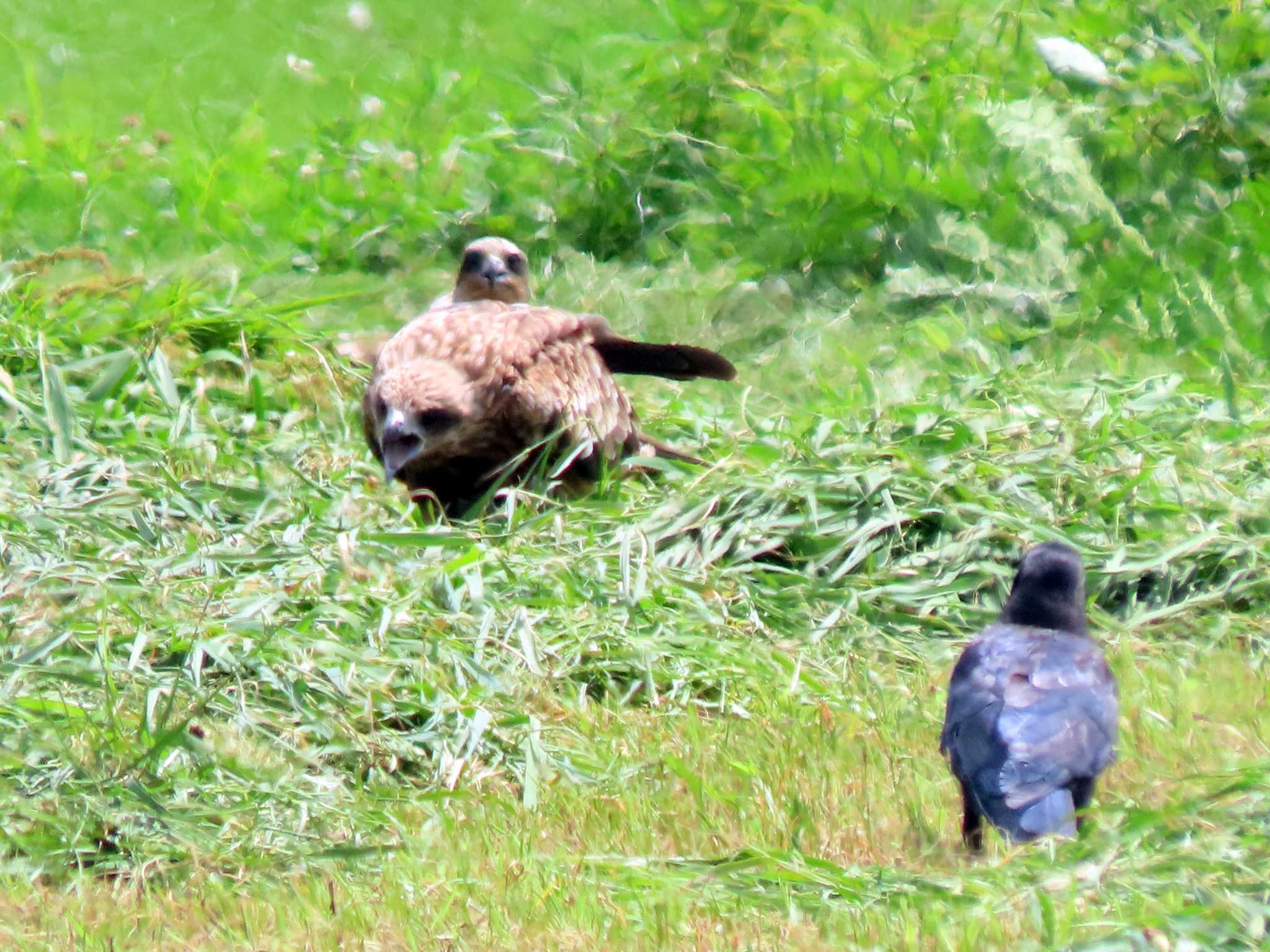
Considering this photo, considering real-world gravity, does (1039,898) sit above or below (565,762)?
above

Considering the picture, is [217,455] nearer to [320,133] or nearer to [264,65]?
[320,133]

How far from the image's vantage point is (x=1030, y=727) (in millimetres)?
4340

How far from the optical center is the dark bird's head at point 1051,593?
203 inches

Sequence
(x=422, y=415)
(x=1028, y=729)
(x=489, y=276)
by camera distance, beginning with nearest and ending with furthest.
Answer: (x=1028, y=729)
(x=422, y=415)
(x=489, y=276)

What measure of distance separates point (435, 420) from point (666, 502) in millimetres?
802

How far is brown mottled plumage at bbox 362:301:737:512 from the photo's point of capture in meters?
6.82

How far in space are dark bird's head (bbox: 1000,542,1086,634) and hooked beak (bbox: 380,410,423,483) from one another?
2287 mm

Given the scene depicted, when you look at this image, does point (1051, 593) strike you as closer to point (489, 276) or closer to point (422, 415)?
point (422, 415)

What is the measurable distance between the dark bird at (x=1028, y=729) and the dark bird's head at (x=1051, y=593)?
8.7 inches

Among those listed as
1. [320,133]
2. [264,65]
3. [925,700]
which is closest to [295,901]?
[925,700]

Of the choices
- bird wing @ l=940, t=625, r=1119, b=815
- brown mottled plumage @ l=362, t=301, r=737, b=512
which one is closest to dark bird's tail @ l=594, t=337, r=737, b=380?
brown mottled plumage @ l=362, t=301, r=737, b=512

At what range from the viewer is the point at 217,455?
696 cm

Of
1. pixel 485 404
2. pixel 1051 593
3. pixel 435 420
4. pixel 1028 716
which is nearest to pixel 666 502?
pixel 485 404

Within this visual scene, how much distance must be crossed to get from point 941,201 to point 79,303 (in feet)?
12.4
